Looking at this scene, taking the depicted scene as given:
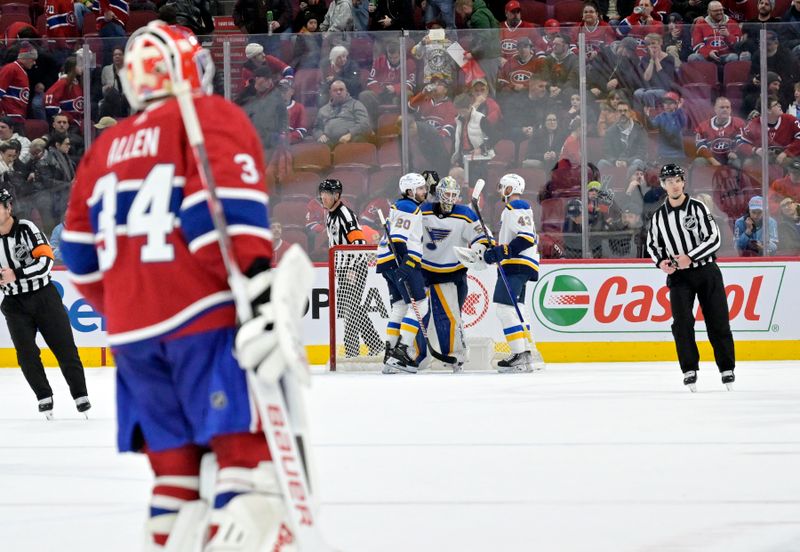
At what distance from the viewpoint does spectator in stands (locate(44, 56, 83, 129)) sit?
11.7 meters

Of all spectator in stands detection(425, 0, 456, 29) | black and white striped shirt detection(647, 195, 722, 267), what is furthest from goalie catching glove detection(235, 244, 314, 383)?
spectator in stands detection(425, 0, 456, 29)

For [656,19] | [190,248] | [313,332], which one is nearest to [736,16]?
[656,19]

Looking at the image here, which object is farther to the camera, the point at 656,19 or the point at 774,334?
the point at 656,19

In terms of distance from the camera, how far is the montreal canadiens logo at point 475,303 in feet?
37.2

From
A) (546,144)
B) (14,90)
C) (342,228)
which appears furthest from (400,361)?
(14,90)

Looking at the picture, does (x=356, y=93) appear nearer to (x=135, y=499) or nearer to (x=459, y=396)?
(x=459, y=396)

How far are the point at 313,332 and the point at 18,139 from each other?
123 inches

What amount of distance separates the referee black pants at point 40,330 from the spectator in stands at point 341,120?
4.41 meters

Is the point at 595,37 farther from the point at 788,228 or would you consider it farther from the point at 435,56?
the point at 788,228

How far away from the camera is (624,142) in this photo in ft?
37.4

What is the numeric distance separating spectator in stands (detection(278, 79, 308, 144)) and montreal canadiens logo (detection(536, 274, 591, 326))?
2483 millimetres

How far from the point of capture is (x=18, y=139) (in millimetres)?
11742

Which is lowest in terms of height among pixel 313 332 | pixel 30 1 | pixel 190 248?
pixel 313 332

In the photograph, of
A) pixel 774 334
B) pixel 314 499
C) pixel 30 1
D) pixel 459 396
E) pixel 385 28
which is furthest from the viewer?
pixel 30 1
